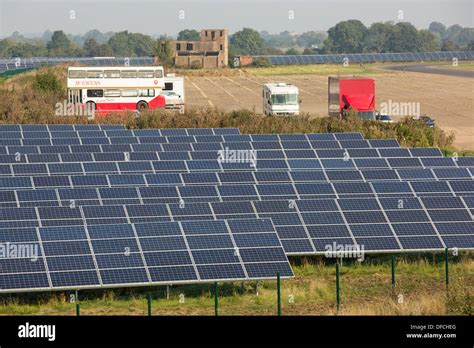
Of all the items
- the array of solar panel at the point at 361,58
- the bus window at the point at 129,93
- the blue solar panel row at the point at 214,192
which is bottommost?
the array of solar panel at the point at 361,58

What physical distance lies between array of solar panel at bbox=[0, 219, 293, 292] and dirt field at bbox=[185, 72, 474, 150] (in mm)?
33017

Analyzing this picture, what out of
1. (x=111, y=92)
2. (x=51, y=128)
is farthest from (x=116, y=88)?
(x=51, y=128)

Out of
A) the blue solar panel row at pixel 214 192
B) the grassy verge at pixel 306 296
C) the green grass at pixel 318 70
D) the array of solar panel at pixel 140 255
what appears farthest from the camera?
the green grass at pixel 318 70

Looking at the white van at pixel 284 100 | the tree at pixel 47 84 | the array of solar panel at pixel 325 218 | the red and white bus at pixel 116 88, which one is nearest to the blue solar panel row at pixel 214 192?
the array of solar panel at pixel 325 218

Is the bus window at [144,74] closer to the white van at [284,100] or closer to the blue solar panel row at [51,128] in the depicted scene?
the white van at [284,100]

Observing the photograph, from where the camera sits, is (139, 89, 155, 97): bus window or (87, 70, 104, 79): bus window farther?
(139, 89, 155, 97): bus window

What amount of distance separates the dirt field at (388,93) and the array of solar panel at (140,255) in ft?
108

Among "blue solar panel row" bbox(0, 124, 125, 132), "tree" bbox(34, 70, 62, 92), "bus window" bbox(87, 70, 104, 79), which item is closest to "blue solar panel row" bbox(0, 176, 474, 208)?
"blue solar panel row" bbox(0, 124, 125, 132)

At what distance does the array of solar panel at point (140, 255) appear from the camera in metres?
23.4

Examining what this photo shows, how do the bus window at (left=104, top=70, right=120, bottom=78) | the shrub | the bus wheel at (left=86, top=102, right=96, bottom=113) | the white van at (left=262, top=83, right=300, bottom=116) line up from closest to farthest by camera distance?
the white van at (left=262, top=83, right=300, bottom=116)
the bus wheel at (left=86, top=102, right=96, bottom=113)
the bus window at (left=104, top=70, right=120, bottom=78)
the shrub

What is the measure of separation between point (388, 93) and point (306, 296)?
263ft

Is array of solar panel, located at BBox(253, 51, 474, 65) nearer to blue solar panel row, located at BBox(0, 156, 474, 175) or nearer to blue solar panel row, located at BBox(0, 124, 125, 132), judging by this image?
blue solar panel row, located at BBox(0, 124, 125, 132)

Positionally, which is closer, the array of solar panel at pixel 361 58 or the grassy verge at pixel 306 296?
the grassy verge at pixel 306 296

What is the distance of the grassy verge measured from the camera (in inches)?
934
